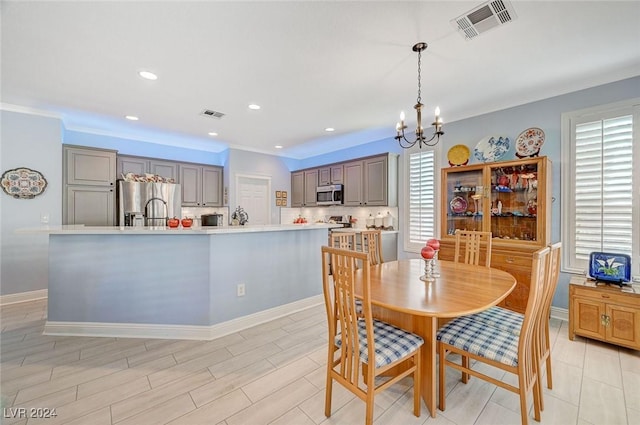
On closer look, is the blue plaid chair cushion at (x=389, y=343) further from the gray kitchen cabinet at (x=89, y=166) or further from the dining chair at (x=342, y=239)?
the gray kitchen cabinet at (x=89, y=166)

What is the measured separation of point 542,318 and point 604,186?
214 centimetres

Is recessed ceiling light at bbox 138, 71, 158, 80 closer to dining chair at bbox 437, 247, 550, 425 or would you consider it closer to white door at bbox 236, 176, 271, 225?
white door at bbox 236, 176, 271, 225

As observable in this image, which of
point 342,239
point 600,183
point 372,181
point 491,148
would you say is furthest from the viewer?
point 372,181

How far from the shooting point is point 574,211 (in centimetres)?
301

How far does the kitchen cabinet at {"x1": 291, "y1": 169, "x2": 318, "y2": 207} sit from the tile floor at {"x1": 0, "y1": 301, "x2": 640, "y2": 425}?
380 centimetres

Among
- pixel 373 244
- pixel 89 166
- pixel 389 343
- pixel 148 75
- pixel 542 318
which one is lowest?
pixel 389 343

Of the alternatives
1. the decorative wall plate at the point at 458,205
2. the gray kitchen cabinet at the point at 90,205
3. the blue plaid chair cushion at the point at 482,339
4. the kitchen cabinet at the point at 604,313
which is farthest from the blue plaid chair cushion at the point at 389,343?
the gray kitchen cabinet at the point at 90,205

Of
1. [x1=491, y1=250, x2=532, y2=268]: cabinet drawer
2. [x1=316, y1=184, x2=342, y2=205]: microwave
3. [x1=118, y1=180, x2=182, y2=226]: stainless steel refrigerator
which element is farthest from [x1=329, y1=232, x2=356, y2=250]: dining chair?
[x1=118, y1=180, x2=182, y2=226]: stainless steel refrigerator

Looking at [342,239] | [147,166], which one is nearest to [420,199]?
[342,239]

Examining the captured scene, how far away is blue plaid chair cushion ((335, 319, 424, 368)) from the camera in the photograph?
1499 millimetres

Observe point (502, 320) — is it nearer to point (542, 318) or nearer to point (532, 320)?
point (542, 318)

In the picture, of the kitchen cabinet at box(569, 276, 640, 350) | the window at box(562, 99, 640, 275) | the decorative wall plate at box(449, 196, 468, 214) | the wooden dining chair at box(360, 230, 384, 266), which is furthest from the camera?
the decorative wall plate at box(449, 196, 468, 214)

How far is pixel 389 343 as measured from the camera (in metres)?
1.59

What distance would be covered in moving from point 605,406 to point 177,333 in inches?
133
